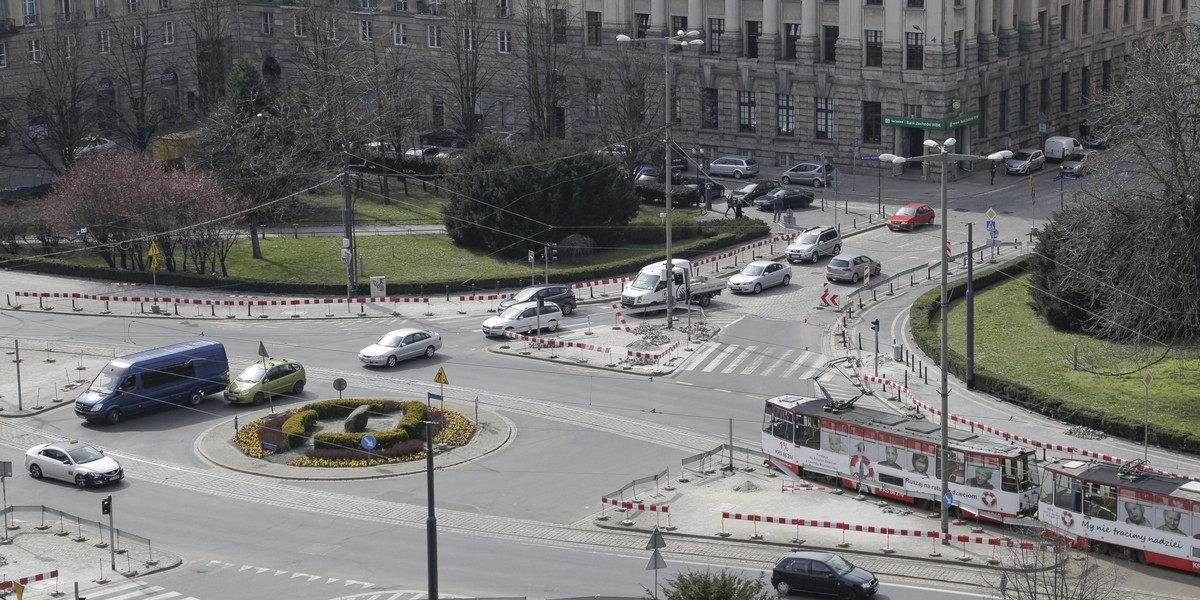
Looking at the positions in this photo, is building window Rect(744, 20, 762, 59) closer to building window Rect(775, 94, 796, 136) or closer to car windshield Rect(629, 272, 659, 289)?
building window Rect(775, 94, 796, 136)

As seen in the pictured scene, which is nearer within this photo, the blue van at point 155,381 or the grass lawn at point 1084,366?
the grass lawn at point 1084,366

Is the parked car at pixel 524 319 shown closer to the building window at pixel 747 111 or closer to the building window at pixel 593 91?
the building window at pixel 747 111

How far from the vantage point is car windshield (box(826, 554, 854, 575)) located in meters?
43.7

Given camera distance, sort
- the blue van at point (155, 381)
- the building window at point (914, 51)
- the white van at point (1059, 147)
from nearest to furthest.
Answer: the blue van at point (155, 381), the building window at point (914, 51), the white van at point (1059, 147)

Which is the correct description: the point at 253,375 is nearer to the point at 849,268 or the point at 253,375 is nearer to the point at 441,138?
the point at 849,268

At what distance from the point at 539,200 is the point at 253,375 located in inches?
1176

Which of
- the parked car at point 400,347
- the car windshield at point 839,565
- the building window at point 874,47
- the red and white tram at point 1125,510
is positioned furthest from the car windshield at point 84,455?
the building window at point 874,47

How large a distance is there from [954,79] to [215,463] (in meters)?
63.5

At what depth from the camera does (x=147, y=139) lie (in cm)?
11300

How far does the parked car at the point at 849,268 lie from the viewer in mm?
81875

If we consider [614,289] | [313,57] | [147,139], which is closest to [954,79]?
[614,289]

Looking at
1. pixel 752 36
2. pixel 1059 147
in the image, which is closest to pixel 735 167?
pixel 752 36

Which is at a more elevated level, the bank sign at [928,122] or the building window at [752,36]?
the building window at [752,36]

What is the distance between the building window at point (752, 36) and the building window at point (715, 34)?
5.99 feet
